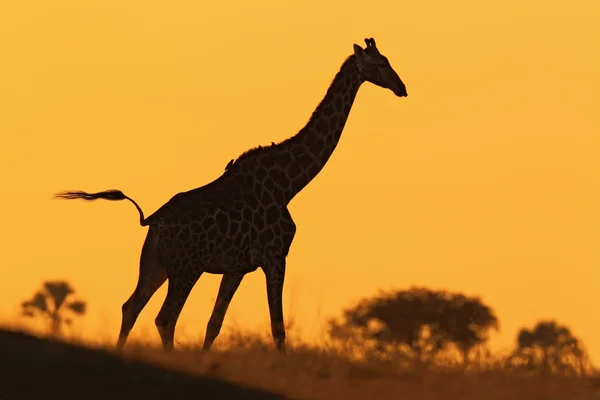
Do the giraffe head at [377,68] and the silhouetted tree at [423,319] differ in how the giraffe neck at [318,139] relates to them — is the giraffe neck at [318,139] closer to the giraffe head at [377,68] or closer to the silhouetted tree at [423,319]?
the giraffe head at [377,68]

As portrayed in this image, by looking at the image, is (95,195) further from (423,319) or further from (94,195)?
(423,319)

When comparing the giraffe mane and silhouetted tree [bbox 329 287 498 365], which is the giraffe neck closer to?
the giraffe mane

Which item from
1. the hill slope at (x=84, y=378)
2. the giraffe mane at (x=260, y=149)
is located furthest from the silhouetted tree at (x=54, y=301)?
the hill slope at (x=84, y=378)

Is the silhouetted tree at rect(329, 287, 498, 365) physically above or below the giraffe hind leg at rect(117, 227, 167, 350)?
above

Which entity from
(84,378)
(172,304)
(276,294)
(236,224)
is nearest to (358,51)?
(236,224)

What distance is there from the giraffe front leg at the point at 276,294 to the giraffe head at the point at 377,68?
3.29 meters

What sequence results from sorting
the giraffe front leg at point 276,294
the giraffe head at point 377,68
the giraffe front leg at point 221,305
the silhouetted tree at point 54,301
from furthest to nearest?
the silhouetted tree at point 54,301 < the giraffe head at point 377,68 < the giraffe front leg at point 276,294 < the giraffe front leg at point 221,305

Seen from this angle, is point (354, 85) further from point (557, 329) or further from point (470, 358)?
point (557, 329)

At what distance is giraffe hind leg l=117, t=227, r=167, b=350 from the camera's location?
87.5ft

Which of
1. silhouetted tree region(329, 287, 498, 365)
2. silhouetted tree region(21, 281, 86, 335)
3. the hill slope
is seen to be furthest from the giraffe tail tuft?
silhouetted tree region(21, 281, 86, 335)

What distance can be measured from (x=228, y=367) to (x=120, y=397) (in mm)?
4760

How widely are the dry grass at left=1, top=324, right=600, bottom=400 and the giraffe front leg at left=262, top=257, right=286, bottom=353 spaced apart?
0.21 m

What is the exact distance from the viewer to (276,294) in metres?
27.6

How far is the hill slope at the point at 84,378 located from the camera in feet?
62.8
